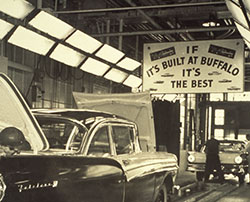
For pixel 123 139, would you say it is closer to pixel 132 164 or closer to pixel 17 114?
pixel 132 164

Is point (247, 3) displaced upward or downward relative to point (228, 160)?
upward

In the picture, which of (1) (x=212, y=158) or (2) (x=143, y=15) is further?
(1) (x=212, y=158)

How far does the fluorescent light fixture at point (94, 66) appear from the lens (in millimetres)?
11987

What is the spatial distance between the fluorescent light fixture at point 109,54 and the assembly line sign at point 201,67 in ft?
3.52

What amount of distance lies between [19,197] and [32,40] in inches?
257

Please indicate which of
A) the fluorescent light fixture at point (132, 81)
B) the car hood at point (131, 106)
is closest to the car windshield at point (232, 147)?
the fluorescent light fixture at point (132, 81)

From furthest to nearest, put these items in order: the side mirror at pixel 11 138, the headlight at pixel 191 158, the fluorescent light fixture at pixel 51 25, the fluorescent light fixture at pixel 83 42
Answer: the headlight at pixel 191 158 < the fluorescent light fixture at pixel 83 42 < the fluorescent light fixture at pixel 51 25 < the side mirror at pixel 11 138

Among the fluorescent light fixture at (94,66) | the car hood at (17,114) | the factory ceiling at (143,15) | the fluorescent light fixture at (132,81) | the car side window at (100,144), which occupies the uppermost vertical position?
the factory ceiling at (143,15)

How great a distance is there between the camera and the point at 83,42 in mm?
10781

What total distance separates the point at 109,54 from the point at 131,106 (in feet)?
9.95

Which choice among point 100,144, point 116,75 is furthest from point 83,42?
point 100,144

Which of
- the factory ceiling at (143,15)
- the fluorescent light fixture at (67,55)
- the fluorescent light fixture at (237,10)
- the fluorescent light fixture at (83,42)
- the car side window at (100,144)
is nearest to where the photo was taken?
the car side window at (100,144)

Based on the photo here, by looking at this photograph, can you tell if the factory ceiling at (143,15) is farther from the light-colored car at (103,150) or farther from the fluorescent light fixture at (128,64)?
the light-colored car at (103,150)

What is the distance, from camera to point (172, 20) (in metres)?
16.3
